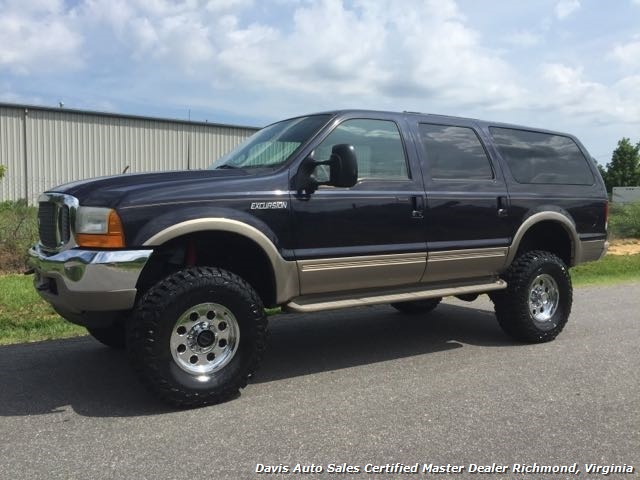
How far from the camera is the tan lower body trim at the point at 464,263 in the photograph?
17.6 ft

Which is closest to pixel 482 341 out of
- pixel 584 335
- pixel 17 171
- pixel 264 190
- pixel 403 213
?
pixel 584 335

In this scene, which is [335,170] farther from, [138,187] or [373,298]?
[138,187]

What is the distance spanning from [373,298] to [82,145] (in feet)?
75.4

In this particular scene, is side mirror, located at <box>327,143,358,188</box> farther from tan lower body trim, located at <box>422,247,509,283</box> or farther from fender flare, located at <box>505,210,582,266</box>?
fender flare, located at <box>505,210,582,266</box>

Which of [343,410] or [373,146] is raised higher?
[373,146]

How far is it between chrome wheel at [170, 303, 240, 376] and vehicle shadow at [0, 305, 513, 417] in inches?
14.3

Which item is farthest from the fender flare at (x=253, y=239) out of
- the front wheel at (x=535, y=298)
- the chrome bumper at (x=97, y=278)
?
the front wheel at (x=535, y=298)

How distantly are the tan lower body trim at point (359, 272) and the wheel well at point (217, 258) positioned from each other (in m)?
0.30

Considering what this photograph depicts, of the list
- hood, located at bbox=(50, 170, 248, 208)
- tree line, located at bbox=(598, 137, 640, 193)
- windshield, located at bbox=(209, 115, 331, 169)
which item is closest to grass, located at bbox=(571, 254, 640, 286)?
windshield, located at bbox=(209, 115, 331, 169)

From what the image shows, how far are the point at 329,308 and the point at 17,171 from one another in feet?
73.7

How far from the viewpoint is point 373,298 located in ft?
16.5

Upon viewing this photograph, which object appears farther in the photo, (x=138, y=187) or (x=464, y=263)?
(x=464, y=263)

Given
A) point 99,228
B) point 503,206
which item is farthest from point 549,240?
point 99,228

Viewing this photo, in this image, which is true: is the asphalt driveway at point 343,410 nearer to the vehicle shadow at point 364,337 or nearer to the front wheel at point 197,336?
the vehicle shadow at point 364,337
